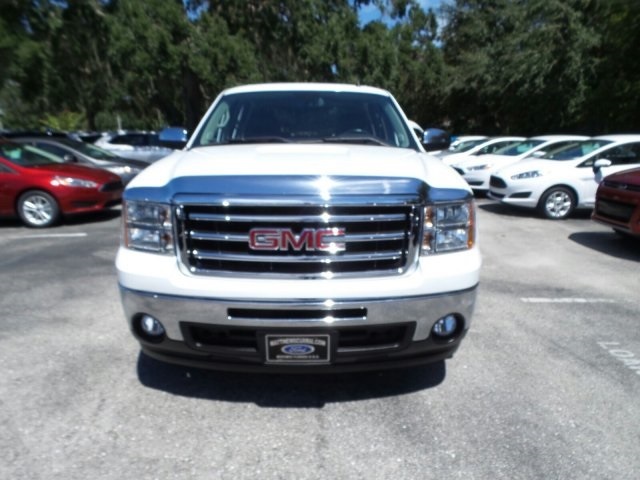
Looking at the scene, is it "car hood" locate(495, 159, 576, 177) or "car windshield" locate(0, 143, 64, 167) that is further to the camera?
"car hood" locate(495, 159, 576, 177)

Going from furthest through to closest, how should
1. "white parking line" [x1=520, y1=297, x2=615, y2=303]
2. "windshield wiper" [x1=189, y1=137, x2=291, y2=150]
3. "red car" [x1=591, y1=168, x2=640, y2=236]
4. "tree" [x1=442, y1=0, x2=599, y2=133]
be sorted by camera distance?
"tree" [x1=442, y1=0, x2=599, y2=133], "red car" [x1=591, y1=168, x2=640, y2=236], "white parking line" [x1=520, y1=297, x2=615, y2=303], "windshield wiper" [x1=189, y1=137, x2=291, y2=150]

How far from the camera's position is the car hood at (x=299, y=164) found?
9.62 ft

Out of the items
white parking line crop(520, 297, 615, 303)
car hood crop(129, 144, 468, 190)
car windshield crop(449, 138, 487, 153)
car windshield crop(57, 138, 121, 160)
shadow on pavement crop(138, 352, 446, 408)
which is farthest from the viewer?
car windshield crop(449, 138, 487, 153)

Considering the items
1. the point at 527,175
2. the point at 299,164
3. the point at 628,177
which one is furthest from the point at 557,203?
the point at 299,164

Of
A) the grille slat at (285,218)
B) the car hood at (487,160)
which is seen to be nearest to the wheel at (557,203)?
the car hood at (487,160)

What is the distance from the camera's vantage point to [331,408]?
321cm

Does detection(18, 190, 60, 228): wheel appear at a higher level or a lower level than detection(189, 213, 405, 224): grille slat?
lower

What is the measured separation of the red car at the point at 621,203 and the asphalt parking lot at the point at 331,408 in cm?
234

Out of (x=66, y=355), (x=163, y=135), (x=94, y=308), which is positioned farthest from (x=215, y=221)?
(x=94, y=308)

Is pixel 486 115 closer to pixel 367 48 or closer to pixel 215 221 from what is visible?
pixel 367 48

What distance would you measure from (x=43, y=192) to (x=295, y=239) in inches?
305

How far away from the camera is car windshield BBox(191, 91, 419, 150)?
13.9 ft

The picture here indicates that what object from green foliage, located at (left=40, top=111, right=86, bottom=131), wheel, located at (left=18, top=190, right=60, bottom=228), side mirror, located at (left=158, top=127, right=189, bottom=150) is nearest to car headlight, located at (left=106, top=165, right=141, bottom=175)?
wheel, located at (left=18, top=190, right=60, bottom=228)

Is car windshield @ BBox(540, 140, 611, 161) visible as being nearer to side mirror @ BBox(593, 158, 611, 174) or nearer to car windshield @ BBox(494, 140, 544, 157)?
side mirror @ BBox(593, 158, 611, 174)
